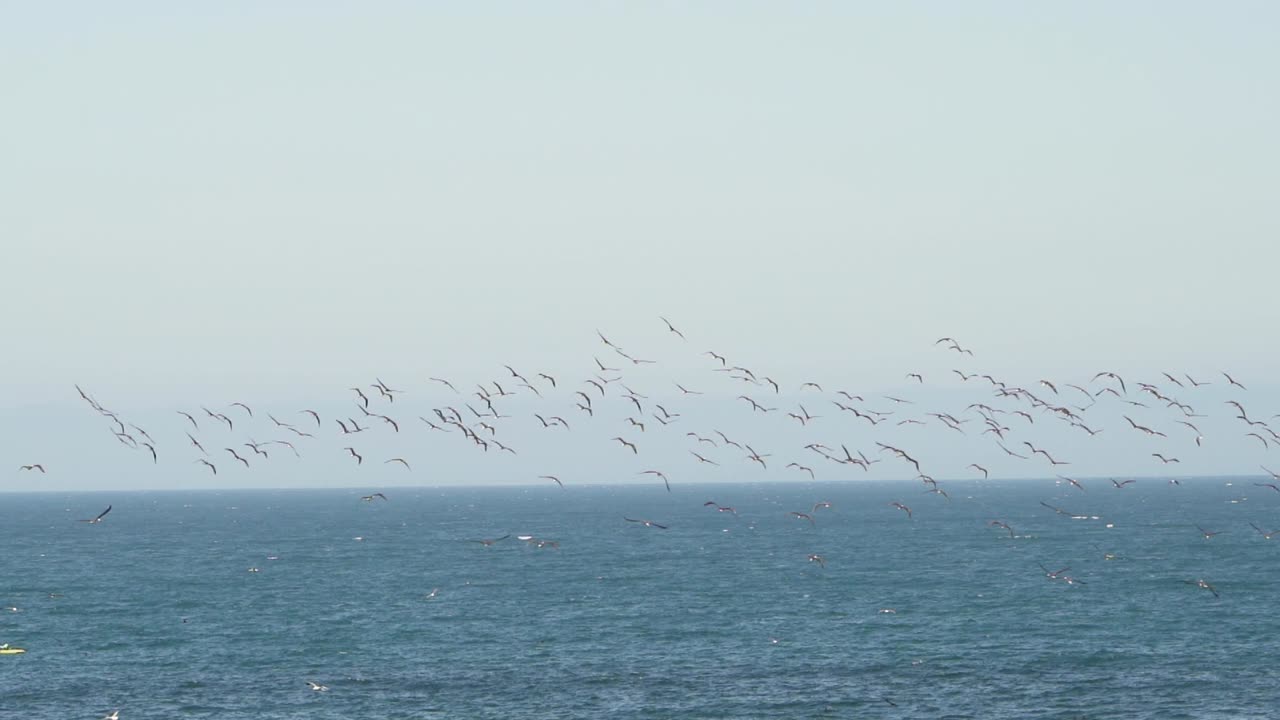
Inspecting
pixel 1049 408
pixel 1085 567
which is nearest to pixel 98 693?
pixel 1049 408

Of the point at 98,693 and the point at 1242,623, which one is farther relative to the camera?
the point at 1242,623

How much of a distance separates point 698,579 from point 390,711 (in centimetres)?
9113

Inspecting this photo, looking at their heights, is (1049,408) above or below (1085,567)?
above

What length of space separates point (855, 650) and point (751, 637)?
11.8m

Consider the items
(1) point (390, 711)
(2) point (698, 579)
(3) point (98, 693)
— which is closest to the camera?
(1) point (390, 711)

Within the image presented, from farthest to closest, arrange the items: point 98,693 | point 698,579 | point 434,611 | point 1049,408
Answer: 1. point 698,579
2. point 434,611
3. point 98,693
4. point 1049,408

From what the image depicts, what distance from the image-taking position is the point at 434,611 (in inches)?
5669

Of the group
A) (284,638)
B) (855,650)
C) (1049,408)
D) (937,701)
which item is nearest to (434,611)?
(284,638)

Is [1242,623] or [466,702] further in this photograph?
[1242,623]

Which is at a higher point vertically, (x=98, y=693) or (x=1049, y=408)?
(x=1049, y=408)

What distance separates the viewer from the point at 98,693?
3789 inches

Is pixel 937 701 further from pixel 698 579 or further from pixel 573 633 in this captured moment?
pixel 698 579

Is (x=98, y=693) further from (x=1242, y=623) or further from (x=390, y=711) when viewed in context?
(x=1242, y=623)

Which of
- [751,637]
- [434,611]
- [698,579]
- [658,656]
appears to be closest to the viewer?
[658,656]
